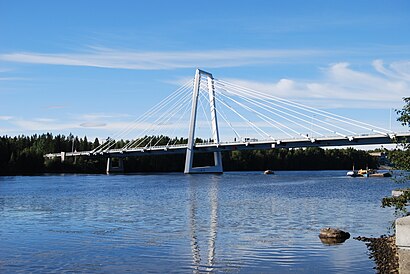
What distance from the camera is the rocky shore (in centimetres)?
1673

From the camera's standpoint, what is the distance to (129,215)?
3375 centimetres

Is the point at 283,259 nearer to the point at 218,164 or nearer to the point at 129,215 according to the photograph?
the point at 129,215

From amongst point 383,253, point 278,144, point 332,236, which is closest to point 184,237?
point 332,236

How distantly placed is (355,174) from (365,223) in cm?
8816

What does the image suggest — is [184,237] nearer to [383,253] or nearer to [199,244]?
[199,244]

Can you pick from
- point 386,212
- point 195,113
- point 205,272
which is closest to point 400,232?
point 205,272

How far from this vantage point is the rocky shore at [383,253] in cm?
1673

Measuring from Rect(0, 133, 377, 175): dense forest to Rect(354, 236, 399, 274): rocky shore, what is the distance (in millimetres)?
103515

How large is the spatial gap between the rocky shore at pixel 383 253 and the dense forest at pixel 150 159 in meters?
104

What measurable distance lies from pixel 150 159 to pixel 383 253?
5023 inches

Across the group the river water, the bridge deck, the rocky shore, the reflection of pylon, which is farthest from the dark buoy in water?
the reflection of pylon

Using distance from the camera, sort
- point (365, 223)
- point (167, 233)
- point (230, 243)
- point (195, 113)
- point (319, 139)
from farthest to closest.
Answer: point (195, 113)
point (319, 139)
point (365, 223)
point (167, 233)
point (230, 243)

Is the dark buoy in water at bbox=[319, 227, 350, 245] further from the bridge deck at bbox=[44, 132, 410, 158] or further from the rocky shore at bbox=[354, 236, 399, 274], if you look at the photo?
the bridge deck at bbox=[44, 132, 410, 158]

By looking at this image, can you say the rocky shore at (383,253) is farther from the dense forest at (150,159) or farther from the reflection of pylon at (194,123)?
the dense forest at (150,159)
